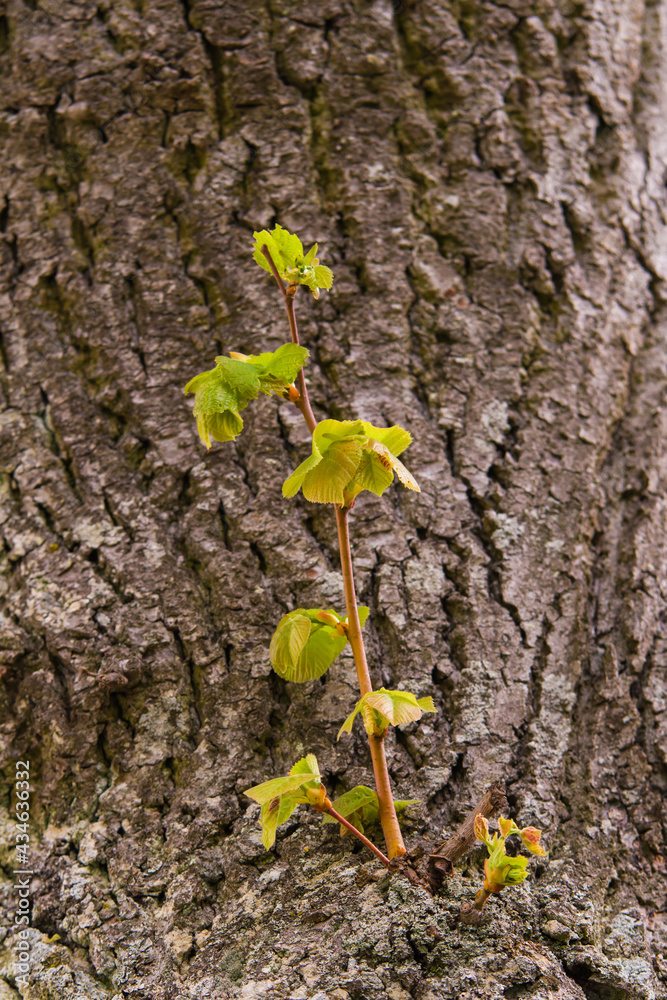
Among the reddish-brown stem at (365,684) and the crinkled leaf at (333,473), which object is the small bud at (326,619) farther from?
the crinkled leaf at (333,473)

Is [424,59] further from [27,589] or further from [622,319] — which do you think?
[27,589]

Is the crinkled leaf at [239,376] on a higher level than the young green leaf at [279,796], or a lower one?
higher

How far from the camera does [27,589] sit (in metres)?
1.25

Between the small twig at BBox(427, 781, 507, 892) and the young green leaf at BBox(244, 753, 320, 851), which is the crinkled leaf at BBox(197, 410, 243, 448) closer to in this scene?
the young green leaf at BBox(244, 753, 320, 851)

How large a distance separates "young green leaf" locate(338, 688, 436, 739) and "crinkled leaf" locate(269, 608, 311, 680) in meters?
0.11

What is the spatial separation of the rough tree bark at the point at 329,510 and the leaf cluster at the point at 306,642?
13 centimetres

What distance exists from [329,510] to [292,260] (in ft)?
1.52

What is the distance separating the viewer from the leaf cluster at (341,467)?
89 cm

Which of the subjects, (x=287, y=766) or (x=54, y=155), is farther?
(x=54, y=155)

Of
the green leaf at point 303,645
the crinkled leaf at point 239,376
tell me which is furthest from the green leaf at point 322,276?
the green leaf at point 303,645

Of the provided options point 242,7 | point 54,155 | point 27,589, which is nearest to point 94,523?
point 27,589

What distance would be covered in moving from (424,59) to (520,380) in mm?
746

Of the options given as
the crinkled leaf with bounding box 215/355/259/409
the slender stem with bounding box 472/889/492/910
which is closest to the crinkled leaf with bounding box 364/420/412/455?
the crinkled leaf with bounding box 215/355/259/409

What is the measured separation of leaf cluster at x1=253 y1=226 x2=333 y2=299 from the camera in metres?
0.93
